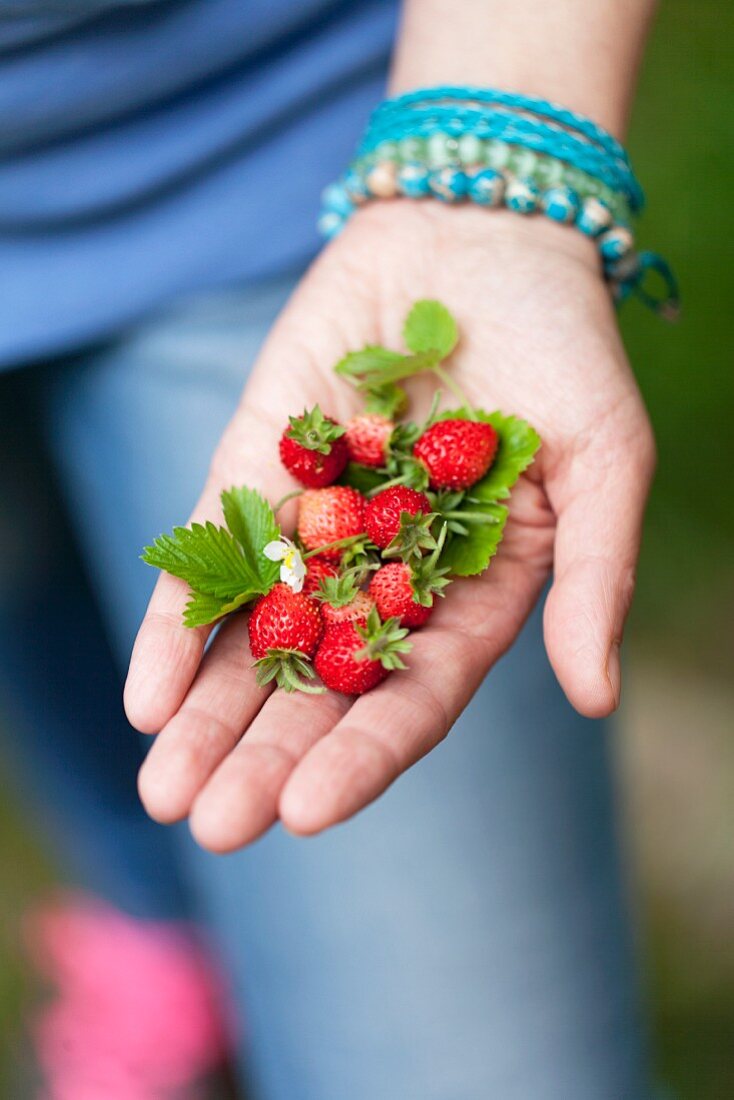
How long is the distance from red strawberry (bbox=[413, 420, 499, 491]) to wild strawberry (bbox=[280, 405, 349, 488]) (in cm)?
10

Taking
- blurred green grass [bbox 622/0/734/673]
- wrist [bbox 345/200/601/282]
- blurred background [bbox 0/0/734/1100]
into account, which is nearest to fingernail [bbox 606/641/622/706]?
wrist [bbox 345/200/601/282]

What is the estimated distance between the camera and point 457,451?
3.84 feet

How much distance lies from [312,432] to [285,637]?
0.76ft

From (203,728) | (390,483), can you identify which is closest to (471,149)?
(390,483)

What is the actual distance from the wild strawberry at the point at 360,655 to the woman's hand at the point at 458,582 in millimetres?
19

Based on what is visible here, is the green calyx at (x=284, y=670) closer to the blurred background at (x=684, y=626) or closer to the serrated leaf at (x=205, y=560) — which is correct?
the serrated leaf at (x=205, y=560)

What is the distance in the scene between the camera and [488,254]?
4.30ft

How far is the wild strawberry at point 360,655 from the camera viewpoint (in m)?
1.00

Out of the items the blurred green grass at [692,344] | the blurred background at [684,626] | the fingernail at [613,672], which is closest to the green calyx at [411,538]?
the fingernail at [613,672]

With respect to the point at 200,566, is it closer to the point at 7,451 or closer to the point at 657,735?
the point at 7,451

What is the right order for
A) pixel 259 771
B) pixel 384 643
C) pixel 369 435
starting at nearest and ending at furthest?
pixel 259 771 → pixel 384 643 → pixel 369 435

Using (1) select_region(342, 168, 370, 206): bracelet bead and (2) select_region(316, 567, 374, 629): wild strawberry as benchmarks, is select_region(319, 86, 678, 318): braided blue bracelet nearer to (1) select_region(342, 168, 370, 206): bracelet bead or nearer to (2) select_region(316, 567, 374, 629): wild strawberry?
(1) select_region(342, 168, 370, 206): bracelet bead

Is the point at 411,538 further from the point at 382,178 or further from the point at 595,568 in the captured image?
the point at 382,178

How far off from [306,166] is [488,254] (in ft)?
0.85
